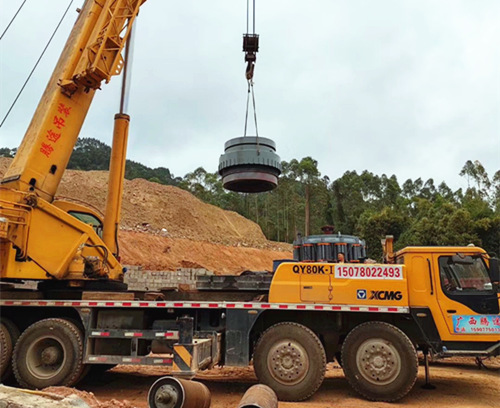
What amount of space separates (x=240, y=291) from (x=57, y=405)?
4.08 meters

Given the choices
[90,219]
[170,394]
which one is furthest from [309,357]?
[90,219]

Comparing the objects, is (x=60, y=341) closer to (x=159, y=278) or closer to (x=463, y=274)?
(x=463, y=274)

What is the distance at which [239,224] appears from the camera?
53.8 metres

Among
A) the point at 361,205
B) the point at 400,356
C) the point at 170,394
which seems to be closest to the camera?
the point at 170,394

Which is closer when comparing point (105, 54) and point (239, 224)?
point (105, 54)

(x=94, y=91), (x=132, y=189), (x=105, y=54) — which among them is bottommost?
(x=94, y=91)

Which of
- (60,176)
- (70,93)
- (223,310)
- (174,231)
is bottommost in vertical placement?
(223,310)

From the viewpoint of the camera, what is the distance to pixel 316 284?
743 centimetres

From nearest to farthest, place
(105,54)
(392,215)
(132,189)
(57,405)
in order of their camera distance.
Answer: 1. (57,405)
2. (105,54)
3. (392,215)
4. (132,189)

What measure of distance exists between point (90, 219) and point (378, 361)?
6240 mm

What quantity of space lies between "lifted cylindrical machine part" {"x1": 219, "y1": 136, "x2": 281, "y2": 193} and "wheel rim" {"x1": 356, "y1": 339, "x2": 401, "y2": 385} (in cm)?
347

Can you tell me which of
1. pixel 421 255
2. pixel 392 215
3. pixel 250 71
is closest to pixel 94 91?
pixel 250 71

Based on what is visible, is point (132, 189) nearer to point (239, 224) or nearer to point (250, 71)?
point (239, 224)

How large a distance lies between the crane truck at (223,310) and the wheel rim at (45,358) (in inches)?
0.8
